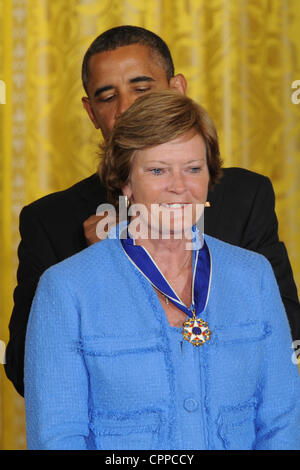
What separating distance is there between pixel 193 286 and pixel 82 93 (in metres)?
1.31

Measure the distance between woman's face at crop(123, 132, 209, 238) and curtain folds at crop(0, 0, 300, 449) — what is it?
46.9 inches

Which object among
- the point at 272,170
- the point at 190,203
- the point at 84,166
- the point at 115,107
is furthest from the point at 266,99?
the point at 190,203

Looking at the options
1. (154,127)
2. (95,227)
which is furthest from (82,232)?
(154,127)

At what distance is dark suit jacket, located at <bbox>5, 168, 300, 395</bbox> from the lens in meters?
1.97

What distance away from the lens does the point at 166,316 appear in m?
1.57

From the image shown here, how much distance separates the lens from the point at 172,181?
1.56m

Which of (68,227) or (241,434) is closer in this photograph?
(241,434)

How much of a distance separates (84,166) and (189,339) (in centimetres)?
132

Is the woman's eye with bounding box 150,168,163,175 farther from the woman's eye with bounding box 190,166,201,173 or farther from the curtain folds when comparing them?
the curtain folds

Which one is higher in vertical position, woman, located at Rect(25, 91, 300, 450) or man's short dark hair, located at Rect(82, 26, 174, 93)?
man's short dark hair, located at Rect(82, 26, 174, 93)

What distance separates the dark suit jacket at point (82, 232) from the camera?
197 centimetres

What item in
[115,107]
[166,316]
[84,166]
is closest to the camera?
[166,316]

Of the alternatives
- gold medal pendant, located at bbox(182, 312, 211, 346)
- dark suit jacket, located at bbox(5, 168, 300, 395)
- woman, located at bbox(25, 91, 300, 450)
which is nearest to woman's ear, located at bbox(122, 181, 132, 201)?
woman, located at bbox(25, 91, 300, 450)
